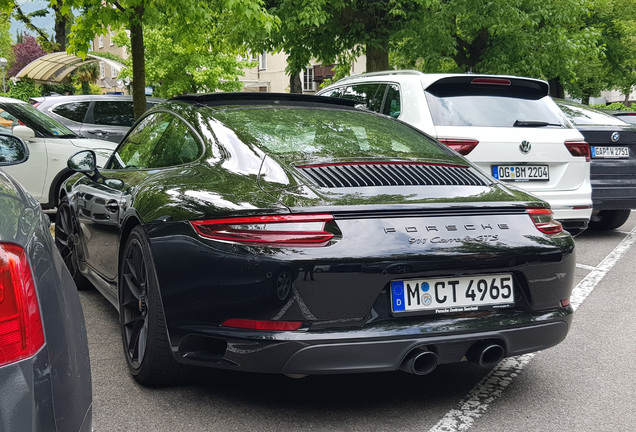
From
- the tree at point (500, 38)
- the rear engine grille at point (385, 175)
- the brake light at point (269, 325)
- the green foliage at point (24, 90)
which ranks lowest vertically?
the green foliage at point (24, 90)

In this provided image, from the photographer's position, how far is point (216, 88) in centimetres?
4322

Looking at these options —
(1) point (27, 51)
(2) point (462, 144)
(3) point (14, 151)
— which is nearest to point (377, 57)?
(2) point (462, 144)

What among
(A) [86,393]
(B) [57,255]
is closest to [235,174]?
(B) [57,255]

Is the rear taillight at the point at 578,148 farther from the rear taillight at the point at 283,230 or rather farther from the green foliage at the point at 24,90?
the green foliage at the point at 24,90

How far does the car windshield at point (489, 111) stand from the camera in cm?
677

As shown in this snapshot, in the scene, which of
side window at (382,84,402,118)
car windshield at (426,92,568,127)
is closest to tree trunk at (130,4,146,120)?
side window at (382,84,402,118)

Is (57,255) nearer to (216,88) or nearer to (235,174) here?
(235,174)

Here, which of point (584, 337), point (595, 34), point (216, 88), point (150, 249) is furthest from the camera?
point (216, 88)

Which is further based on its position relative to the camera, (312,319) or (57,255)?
(312,319)

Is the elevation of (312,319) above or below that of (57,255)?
below

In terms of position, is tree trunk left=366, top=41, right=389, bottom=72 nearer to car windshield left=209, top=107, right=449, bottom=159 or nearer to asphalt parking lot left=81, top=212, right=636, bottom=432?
car windshield left=209, top=107, right=449, bottom=159

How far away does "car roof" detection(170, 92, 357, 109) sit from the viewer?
14.3ft

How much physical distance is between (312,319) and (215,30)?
1571 cm

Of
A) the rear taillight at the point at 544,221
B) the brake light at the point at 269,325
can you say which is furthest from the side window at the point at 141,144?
the rear taillight at the point at 544,221
